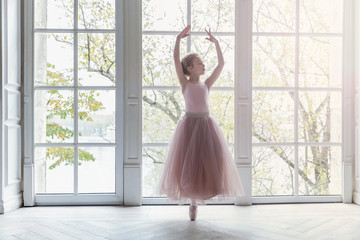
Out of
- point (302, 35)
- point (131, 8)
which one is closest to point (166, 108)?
point (131, 8)

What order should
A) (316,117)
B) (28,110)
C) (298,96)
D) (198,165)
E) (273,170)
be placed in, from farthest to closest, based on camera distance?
(273,170) → (316,117) → (298,96) → (28,110) → (198,165)

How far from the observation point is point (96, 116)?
3133 mm

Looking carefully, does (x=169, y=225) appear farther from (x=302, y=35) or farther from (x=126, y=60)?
(x=302, y=35)

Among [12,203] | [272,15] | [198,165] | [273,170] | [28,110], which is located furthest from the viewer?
[273,170]

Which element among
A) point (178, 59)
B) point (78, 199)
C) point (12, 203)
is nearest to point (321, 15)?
point (178, 59)

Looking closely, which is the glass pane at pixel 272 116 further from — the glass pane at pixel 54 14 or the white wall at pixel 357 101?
the glass pane at pixel 54 14

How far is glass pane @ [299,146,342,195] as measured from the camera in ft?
11.2

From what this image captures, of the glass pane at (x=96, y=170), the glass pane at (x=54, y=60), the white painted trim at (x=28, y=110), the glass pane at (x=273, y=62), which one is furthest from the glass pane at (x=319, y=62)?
the white painted trim at (x=28, y=110)

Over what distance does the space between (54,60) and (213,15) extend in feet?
4.94

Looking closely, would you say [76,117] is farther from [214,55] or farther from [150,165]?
[214,55]

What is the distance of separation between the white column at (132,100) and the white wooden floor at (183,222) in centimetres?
21

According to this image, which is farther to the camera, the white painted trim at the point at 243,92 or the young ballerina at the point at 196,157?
the white painted trim at the point at 243,92

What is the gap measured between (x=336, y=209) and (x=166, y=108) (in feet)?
5.63

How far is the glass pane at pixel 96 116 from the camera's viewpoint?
3.12 meters
